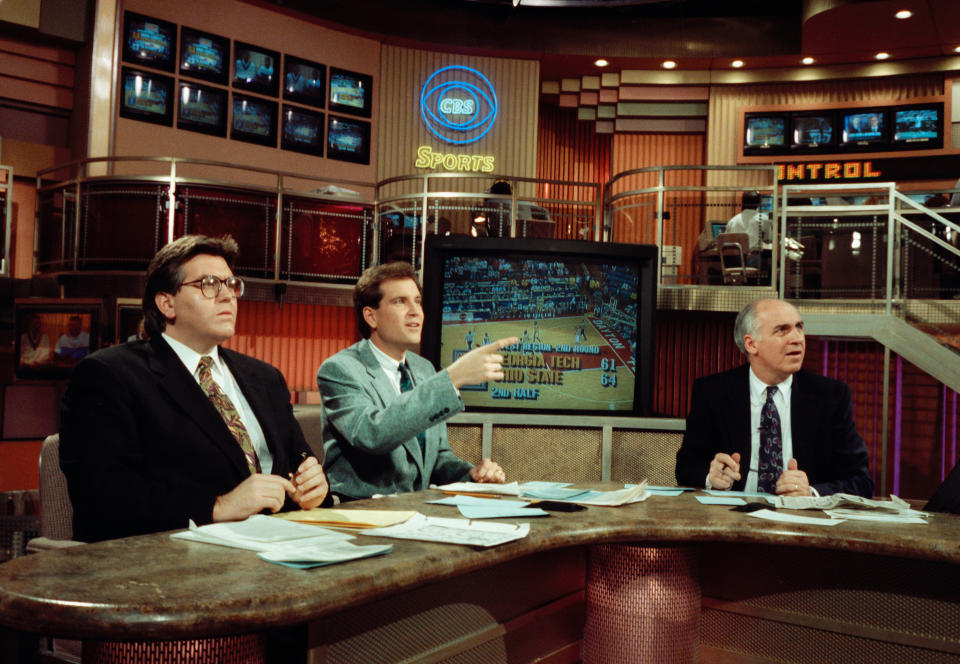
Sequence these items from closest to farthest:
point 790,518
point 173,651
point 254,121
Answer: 1. point 173,651
2. point 790,518
3. point 254,121

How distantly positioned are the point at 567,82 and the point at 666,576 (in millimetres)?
9989

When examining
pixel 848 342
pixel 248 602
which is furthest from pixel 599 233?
pixel 248 602

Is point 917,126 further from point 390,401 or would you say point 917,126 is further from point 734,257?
point 390,401

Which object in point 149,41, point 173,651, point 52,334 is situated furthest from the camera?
point 149,41

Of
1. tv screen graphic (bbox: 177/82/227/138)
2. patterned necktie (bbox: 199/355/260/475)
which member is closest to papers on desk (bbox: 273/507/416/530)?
patterned necktie (bbox: 199/355/260/475)

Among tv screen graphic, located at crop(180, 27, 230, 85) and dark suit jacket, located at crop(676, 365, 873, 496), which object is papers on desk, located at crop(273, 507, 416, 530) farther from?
tv screen graphic, located at crop(180, 27, 230, 85)

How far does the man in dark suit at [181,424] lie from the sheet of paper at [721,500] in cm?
107

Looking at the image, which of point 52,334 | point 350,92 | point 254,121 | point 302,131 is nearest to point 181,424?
point 52,334

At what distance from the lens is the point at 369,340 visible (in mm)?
2689

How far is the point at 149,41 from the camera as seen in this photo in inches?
349

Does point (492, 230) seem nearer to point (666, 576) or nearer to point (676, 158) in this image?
point (676, 158)

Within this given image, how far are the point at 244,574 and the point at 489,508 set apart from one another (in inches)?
31.8

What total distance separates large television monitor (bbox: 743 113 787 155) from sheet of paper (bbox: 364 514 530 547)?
9.34 meters

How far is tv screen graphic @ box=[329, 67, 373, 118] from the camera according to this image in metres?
10.2
